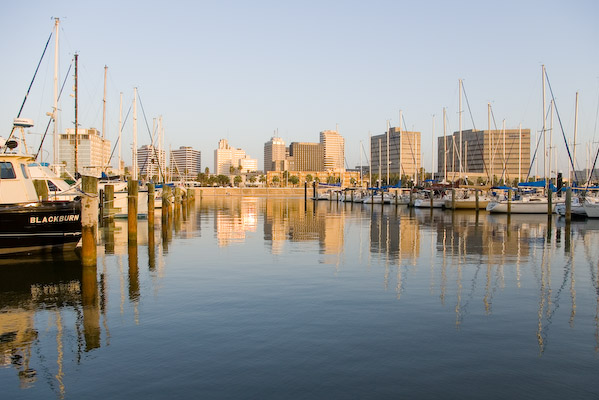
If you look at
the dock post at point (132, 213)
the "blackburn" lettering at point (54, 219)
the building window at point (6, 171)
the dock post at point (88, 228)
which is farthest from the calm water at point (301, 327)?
the building window at point (6, 171)

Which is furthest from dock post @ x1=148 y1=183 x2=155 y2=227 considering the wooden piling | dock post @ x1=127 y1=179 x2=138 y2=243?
the wooden piling

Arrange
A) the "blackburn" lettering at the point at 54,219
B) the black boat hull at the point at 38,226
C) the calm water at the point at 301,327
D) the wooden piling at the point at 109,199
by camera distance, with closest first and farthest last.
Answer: the calm water at the point at 301,327 < the black boat hull at the point at 38,226 < the "blackburn" lettering at the point at 54,219 < the wooden piling at the point at 109,199

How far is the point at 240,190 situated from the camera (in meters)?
196

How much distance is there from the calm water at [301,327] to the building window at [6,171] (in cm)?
425

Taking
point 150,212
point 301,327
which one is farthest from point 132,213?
point 301,327

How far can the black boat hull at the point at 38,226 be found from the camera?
2098 centimetres

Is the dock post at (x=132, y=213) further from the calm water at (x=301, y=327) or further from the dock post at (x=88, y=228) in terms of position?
the dock post at (x=88, y=228)

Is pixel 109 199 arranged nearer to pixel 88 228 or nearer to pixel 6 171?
pixel 6 171

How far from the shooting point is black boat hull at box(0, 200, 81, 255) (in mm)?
20984

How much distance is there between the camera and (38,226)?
21594 mm

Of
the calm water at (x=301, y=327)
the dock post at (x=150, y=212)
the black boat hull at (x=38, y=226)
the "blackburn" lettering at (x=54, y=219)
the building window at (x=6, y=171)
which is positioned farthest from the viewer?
the dock post at (x=150, y=212)

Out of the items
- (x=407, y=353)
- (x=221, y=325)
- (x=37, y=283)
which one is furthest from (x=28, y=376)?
(x=37, y=283)

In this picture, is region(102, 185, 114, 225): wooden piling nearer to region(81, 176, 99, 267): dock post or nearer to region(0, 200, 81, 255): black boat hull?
region(0, 200, 81, 255): black boat hull

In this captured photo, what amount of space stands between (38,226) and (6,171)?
3122mm
